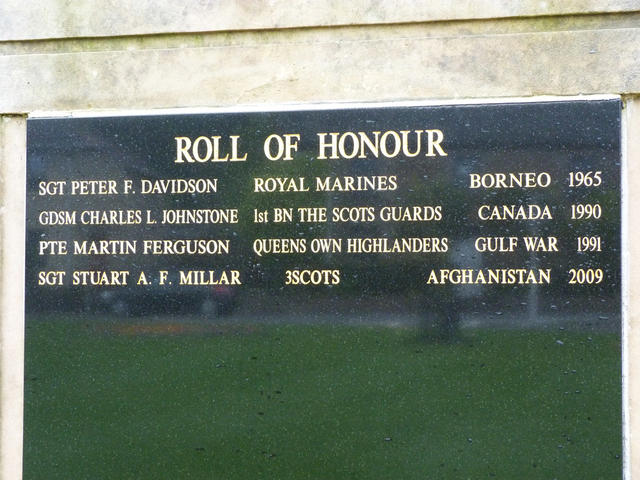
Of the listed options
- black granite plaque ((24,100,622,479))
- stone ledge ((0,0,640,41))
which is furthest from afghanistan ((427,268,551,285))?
stone ledge ((0,0,640,41))

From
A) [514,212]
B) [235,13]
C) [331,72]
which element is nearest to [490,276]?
[514,212]

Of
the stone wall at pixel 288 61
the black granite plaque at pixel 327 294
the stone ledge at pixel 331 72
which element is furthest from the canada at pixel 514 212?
the stone ledge at pixel 331 72

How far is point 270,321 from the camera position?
2.99m

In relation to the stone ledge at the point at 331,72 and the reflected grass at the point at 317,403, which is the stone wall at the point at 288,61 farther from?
the reflected grass at the point at 317,403

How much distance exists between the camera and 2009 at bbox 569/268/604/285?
2.83 metres

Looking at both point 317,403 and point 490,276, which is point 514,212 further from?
point 317,403

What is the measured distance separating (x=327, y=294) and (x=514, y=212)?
912 mm

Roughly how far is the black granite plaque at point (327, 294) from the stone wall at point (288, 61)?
0.28ft

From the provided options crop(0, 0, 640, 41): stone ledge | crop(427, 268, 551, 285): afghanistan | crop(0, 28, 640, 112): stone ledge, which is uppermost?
crop(0, 0, 640, 41): stone ledge

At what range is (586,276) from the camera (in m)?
2.84

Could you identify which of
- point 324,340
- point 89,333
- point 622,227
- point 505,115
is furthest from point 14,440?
point 622,227

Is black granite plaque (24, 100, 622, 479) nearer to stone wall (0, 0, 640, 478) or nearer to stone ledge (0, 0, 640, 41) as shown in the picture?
stone wall (0, 0, 640, 478)

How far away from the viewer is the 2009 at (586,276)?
9.28 ft

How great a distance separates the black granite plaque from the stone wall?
8 centimetres
